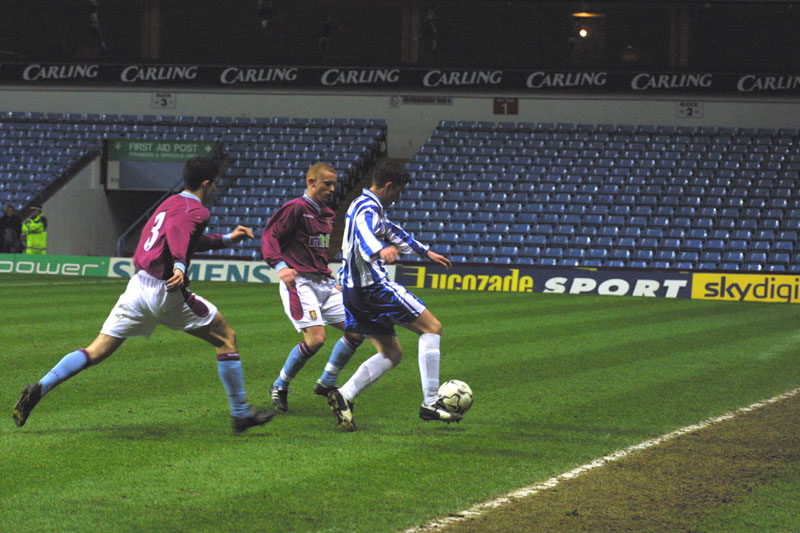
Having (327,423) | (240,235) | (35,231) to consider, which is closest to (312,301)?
(327,423)

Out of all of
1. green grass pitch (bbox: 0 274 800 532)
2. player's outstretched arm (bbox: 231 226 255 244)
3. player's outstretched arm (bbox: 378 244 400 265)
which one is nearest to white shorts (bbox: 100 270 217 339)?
player's outstretched arm (bbox: 231 226 255 244)

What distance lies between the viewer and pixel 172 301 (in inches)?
275

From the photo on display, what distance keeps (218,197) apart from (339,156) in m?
4.06

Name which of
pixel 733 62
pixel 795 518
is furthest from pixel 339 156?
pixel 795 518

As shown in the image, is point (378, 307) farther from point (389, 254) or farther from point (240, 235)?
point (240, 235)

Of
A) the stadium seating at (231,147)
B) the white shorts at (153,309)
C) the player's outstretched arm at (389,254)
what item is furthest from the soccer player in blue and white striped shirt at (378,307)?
the stadium seating at (231,147)

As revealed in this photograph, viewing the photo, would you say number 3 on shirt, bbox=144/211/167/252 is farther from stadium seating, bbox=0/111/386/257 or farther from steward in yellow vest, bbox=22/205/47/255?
→ stadium seating, bbox=0/111/386/257

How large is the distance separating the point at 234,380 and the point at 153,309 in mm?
731

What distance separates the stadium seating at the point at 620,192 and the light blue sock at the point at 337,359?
19.7 meters

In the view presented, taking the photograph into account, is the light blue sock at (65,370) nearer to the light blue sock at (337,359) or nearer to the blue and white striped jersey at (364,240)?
the blue and white striped jersey at (364,240)

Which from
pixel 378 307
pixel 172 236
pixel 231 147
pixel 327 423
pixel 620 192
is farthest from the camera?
pixel 231 147

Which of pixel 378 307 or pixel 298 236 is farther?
pixel 298 236

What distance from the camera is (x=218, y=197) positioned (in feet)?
108

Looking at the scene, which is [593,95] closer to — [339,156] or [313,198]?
[339,156]
